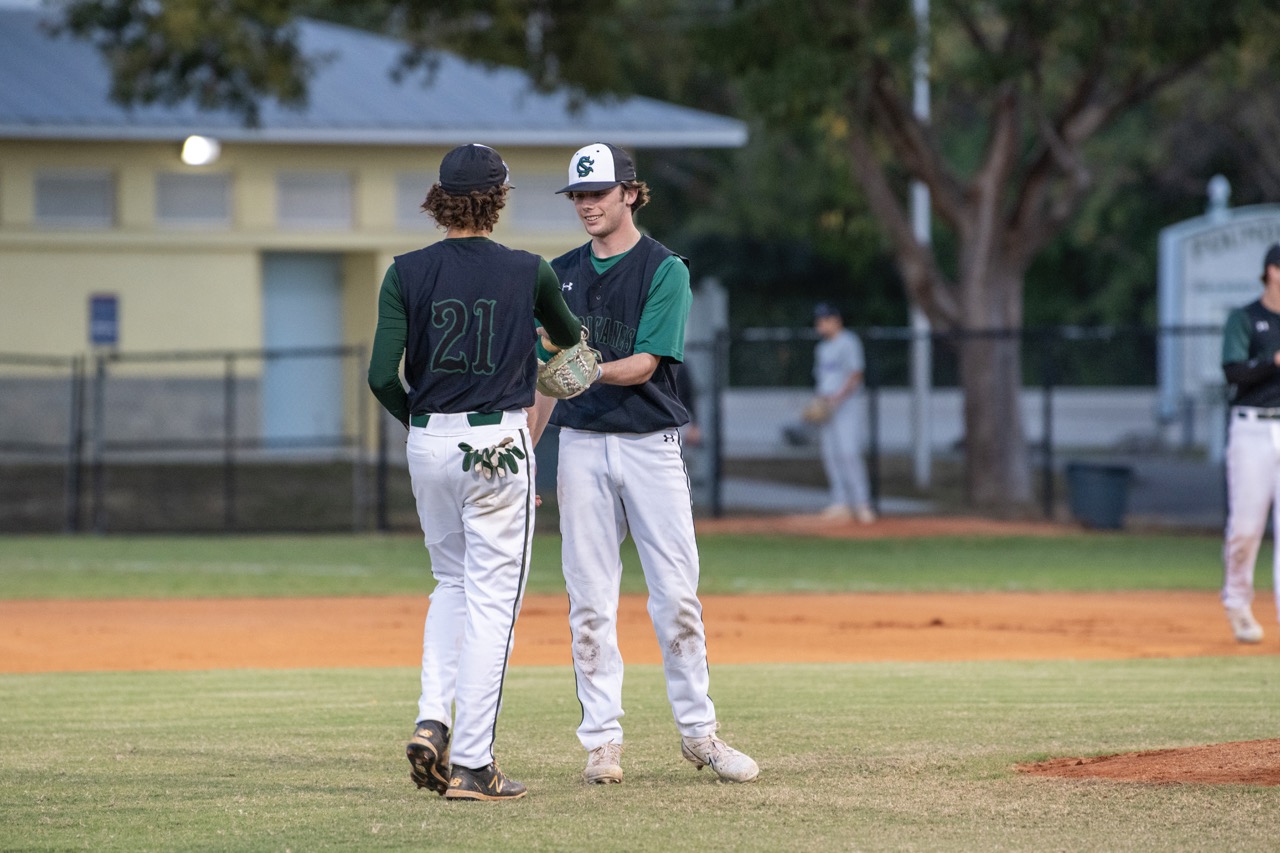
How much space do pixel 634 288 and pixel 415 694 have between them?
3.53 m

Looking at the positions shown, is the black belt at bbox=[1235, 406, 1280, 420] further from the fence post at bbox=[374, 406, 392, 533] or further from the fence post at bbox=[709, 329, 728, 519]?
the fence post at bbox=[374, 406, 392, 533]

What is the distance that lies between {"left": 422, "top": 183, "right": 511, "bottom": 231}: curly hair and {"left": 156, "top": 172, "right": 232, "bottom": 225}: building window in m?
24.5

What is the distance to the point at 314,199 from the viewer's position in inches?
1182

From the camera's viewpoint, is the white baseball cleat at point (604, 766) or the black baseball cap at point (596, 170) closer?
the white baseball cleat at point (604, 766)

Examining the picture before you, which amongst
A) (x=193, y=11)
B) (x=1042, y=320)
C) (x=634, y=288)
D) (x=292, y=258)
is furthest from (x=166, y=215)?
(x=1042, y=320)

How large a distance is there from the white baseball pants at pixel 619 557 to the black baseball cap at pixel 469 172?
1028mm

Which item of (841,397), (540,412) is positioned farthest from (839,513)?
(540,412)

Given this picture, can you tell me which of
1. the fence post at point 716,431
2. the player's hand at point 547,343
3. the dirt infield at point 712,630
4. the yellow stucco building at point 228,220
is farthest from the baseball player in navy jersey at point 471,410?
the yellow stucco building at point 228,220

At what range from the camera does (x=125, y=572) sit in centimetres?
1762

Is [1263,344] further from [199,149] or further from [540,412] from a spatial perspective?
[199,149]

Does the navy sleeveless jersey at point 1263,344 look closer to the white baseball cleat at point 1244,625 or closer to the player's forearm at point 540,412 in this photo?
the white baseball cleat at point 1244,625

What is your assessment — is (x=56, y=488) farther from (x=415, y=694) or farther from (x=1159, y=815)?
(x=1159, y=815)

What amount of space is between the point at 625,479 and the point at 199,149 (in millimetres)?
22588

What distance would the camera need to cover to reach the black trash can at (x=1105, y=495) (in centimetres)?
2153
